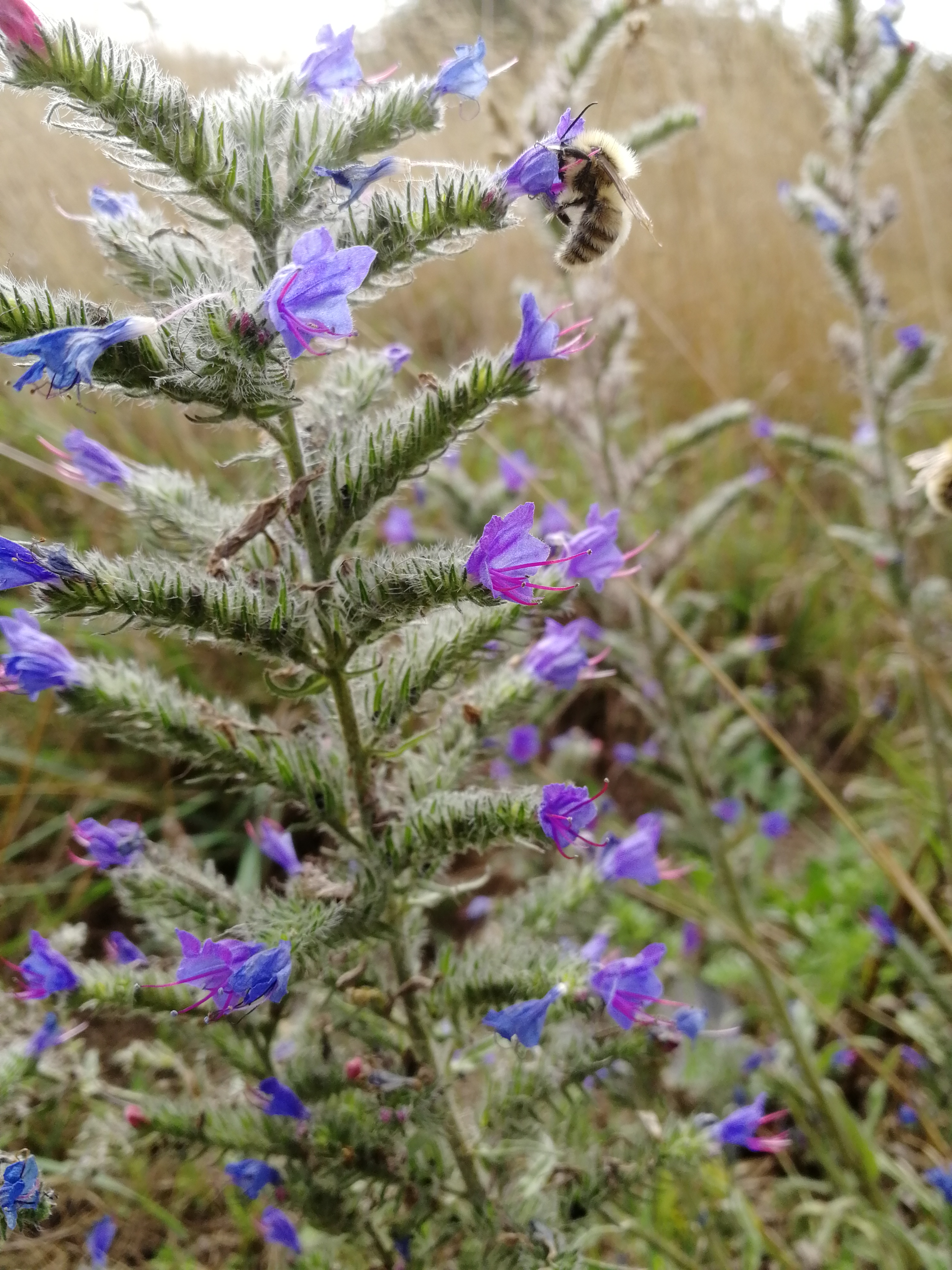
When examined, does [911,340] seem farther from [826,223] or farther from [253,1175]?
[253,1175]

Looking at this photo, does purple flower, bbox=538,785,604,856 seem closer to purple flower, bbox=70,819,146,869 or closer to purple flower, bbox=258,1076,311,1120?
purple flower, bbox=258,1076,311,1120

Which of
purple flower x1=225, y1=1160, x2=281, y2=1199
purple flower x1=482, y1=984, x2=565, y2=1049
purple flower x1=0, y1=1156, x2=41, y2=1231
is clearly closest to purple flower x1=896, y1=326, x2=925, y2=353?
purple flower x1=482, y1=984, x2=565, y2=1049

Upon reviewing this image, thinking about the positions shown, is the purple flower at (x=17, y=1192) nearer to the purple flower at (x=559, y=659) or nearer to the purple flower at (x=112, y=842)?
the purple flower at (x=112, y=842)

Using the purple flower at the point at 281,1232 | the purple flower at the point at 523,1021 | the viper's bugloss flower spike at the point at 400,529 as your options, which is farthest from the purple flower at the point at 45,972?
the viper's bugloss flower spike at the point at 400,529

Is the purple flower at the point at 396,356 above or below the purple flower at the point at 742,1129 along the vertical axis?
above

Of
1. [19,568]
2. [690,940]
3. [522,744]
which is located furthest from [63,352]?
[690,940]

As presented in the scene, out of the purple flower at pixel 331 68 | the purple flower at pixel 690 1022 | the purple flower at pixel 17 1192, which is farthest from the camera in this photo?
the purple flower at pixel 690 1022
